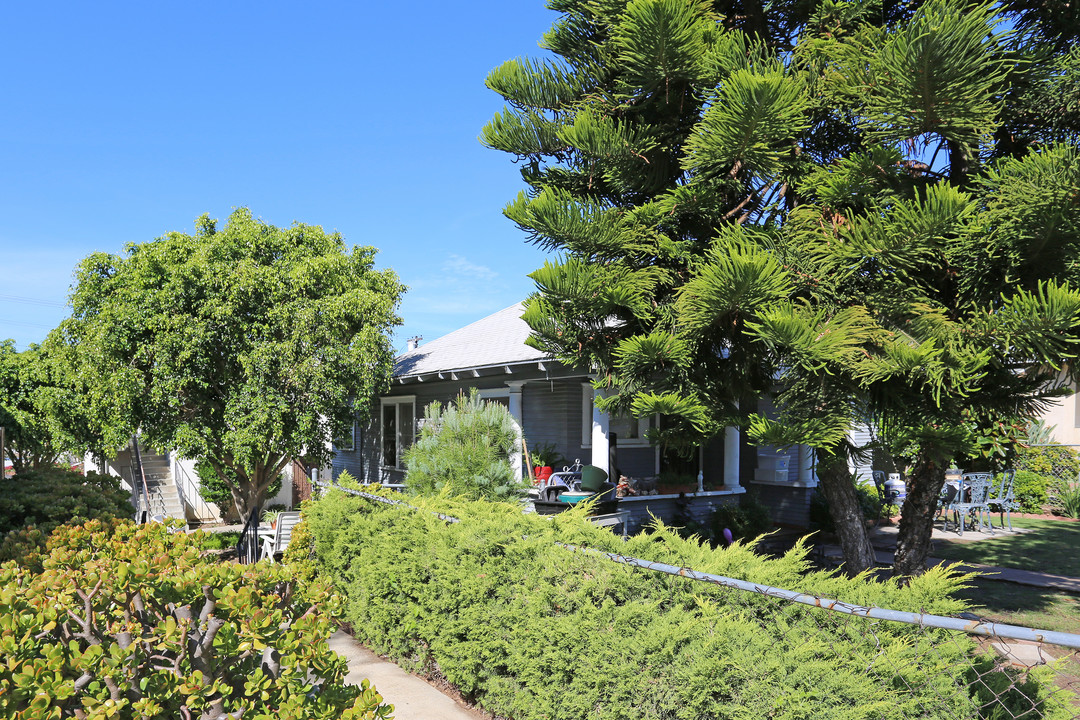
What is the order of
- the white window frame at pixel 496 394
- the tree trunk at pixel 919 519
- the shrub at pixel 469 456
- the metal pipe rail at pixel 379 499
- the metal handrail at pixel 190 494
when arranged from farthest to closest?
the metal handrail at pixel 190 494, the white window frame at pixel 496 394, the shrub at pixel 469 456, the tree trunk at pixel 919 519, the metal pipe rail at pixel 379 499

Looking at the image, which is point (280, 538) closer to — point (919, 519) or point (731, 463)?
point (731, 463)

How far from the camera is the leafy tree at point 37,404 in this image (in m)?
16.1

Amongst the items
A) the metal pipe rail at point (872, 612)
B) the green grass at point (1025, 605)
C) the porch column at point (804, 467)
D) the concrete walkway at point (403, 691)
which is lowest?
the green grass at point (1025, 605)

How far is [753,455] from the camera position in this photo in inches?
580

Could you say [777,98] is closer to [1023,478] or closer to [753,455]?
[753,455]

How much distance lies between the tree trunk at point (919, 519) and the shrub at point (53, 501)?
7603 millimetres

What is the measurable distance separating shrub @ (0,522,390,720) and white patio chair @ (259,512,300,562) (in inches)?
271

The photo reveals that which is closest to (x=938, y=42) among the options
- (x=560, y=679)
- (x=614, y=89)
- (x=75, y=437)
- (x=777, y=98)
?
(x=777, y=98)

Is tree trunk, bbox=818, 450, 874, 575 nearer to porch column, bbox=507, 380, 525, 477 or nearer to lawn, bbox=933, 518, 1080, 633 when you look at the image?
lawn, bbox=933, 518, 1080, 633

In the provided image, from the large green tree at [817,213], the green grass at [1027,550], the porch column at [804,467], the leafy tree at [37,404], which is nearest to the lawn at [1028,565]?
the green grass at [1027,550]

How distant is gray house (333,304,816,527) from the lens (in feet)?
37.4

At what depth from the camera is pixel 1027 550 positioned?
12.1 m

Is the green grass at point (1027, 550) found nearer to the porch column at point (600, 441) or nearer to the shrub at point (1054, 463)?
the shrub at point (1054, 463)

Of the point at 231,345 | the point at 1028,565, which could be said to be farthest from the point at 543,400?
the point at 1028,565
